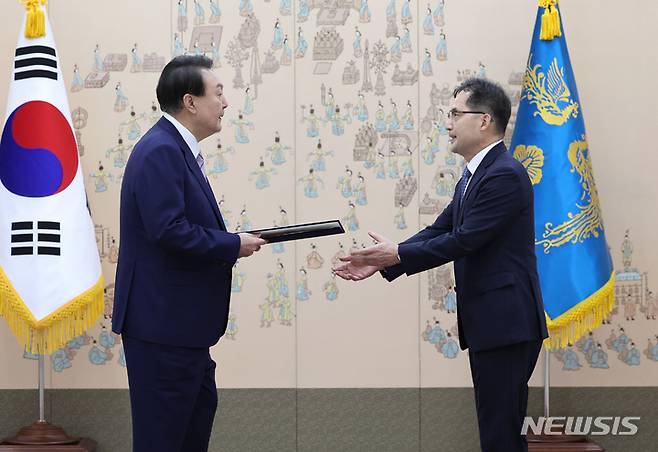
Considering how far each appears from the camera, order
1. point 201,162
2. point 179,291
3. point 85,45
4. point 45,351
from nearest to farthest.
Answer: point 179,291, point 201,162, point 45,351, point 85,45

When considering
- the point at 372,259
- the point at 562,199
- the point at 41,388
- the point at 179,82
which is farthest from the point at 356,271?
the point at 41,388

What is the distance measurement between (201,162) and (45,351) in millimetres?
1511

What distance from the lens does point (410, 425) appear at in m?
4.42

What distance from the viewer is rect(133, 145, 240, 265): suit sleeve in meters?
2.64

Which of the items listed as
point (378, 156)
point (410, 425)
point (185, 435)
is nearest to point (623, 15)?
point (378, 156)

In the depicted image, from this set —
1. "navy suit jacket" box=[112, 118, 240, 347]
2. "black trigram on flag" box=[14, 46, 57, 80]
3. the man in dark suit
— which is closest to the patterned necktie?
the man in dark suit

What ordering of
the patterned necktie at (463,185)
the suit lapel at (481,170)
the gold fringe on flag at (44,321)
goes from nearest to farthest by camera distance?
the suit lapel at (481,170) < the patterned necktie at (463,185) < the gold fringe on flag at (44,321)

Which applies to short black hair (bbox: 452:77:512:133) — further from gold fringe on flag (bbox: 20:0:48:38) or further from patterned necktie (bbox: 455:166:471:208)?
gold fringe on flag (bbox: 20:0:48:38)

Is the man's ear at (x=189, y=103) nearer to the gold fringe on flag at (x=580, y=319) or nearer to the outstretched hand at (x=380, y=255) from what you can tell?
the outstretched hand at (x=380, y=255)

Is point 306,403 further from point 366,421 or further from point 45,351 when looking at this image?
point 45,351

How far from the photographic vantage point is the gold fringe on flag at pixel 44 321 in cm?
393

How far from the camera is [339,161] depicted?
4.39m

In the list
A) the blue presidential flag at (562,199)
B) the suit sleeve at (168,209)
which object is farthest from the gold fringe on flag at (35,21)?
the blue presidential flag at (562,199)

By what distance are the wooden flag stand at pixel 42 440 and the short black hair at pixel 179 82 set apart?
1778mm
